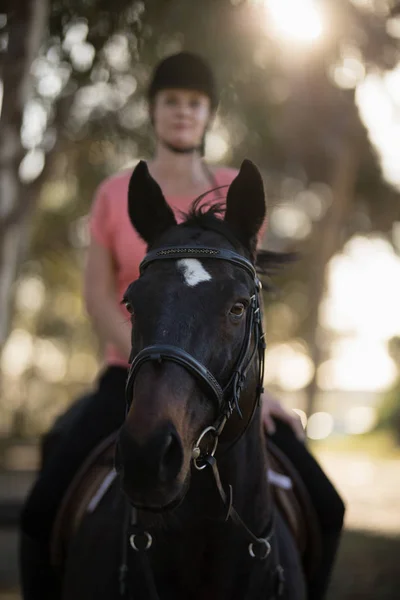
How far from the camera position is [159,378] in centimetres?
255

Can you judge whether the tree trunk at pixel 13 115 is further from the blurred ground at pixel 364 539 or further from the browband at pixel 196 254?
the browband at pixel 196 254

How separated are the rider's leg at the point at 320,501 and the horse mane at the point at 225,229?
3.68 feet

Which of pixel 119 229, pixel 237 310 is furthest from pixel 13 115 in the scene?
pixel 237 310

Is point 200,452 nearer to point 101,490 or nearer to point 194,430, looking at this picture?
point 194,430

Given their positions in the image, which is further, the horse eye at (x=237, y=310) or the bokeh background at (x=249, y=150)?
the bokeh background at (x=249, y=150)

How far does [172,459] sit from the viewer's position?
2.48 meters

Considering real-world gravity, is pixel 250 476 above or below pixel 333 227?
below

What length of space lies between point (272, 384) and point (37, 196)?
81.7ft

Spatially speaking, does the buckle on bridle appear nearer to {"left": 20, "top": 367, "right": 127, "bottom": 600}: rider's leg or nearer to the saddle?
the saddle

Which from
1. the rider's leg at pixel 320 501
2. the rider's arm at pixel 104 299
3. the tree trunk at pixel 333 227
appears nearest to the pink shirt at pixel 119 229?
the rider's arm at pixel 104 299

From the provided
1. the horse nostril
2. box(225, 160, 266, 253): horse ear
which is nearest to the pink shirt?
box(225, 160, 266, 253): horse ear

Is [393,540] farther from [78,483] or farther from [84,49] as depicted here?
[78,483]

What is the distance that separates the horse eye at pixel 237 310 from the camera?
280cm

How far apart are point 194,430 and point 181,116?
7.06ft
